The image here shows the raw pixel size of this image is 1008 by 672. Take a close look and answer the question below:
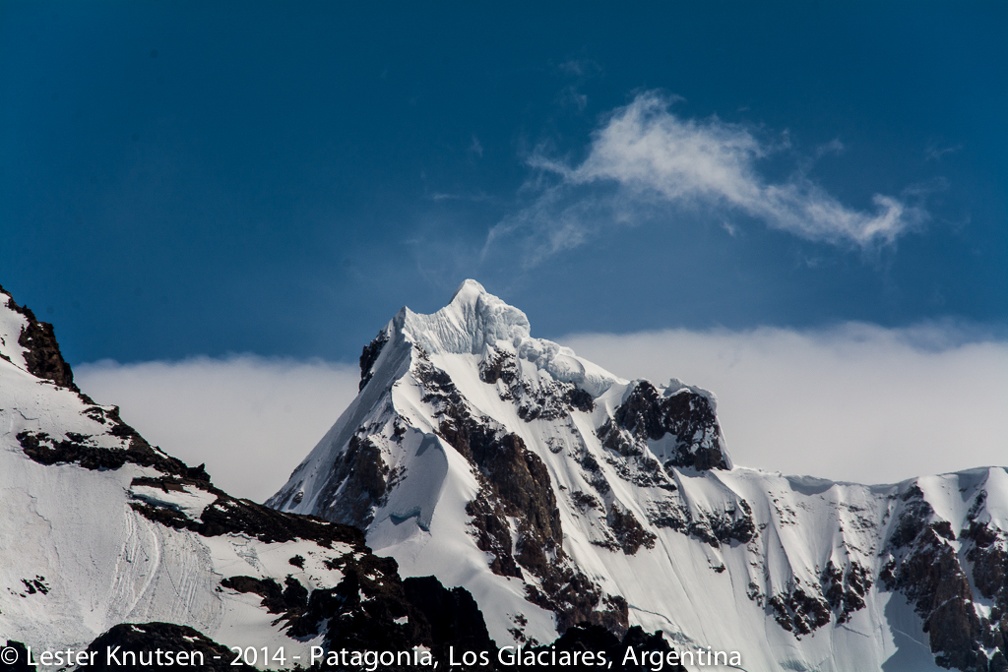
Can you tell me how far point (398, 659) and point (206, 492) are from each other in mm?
39299

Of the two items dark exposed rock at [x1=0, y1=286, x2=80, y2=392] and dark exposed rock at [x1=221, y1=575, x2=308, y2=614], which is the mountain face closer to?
dark exposed rock at [x1=221, y1=575, x2=308, y2=614]

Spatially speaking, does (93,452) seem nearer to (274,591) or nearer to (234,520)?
(234,520)

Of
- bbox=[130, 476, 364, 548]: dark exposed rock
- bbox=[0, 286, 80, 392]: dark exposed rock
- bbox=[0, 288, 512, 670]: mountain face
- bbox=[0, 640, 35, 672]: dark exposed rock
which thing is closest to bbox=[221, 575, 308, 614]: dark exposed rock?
bbox=[0, 288, 512, 670]: mountain face

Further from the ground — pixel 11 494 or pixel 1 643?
pixel 11 494

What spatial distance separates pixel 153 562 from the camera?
482ft

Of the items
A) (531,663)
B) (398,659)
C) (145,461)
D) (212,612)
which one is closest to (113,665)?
(212,612)

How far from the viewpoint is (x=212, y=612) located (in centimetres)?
14250

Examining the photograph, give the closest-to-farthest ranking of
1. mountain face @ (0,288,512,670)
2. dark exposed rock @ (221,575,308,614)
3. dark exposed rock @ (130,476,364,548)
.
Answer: mountain face @ (0,288,512,670)
dark exposed rock @ (221,575,308,614)
dark exposed rock @ (130,476,364,548)

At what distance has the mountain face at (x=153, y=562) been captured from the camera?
5335 inches

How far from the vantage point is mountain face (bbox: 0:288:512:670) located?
136 meters

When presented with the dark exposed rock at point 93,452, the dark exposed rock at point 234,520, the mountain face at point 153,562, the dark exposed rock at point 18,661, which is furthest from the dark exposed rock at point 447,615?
the dark exposed rock at point 18,661

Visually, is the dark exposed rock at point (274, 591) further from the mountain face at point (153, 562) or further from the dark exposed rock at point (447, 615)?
the dark exposed rock at point (447, 615)

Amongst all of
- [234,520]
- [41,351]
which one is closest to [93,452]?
[234,520]

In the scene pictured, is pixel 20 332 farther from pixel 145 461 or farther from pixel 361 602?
pixel 361 602
